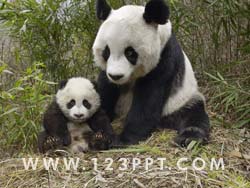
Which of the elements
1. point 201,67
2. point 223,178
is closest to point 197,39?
point 201,67

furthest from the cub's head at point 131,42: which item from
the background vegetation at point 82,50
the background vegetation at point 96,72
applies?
the background vegetation at point 82,50

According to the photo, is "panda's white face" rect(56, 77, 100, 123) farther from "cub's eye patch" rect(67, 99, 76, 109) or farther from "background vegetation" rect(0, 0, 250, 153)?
"background vegetation" rect(0, 0, 250, 153)

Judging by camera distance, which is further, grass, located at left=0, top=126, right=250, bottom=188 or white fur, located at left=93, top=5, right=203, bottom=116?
white fur, located at left=93, top=5, right=203, bottom=116

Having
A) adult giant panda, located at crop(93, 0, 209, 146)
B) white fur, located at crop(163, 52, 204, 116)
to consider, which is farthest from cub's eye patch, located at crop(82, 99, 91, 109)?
white fur, located at crop(163, 52, 204, 116)

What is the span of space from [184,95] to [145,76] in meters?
0.40

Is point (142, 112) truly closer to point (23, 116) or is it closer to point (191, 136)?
point (191, 136)

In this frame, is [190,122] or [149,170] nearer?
[149,170]

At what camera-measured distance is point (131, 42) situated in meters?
3.23

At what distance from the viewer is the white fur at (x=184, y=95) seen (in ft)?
12.0

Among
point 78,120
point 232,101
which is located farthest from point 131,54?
point 232,101

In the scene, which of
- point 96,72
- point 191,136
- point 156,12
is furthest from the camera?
point 96,72

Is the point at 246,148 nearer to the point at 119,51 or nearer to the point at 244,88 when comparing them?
the point at 244,88

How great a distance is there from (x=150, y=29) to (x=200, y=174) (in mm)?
981

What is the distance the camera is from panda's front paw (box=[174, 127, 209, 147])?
335 centimetres
